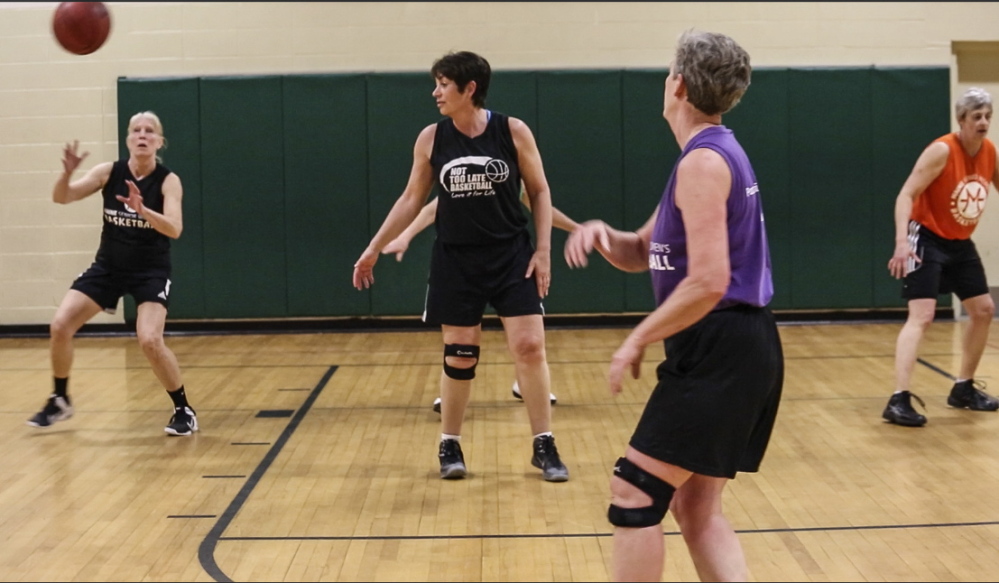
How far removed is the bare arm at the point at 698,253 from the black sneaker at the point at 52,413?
4410mm

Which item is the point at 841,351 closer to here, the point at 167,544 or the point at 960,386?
the point at 960,386

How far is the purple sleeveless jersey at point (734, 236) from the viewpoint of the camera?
2.67 meters

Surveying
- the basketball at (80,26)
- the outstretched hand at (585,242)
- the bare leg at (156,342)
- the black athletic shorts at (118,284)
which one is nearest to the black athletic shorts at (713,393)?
the outstretched hand at (585,242)

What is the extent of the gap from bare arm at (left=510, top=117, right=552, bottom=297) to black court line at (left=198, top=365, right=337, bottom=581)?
4.95 feet

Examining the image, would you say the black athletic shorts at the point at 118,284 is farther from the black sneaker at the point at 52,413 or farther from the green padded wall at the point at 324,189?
the green padded wall at the point at 324,189

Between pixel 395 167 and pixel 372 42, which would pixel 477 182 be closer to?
pixel 395 167

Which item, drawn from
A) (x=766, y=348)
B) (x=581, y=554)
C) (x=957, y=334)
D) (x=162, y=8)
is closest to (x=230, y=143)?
(x=162, y=8)

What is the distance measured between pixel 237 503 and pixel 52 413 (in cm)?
206

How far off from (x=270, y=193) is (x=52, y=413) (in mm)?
4158

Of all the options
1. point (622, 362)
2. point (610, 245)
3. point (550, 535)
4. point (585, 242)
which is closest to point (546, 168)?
point (550, 535)

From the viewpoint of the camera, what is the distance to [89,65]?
9.88 m

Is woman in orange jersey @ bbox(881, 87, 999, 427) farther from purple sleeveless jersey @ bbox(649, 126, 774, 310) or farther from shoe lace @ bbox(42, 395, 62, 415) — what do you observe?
shoe lace @ bbox(42, 395, 62, 415)

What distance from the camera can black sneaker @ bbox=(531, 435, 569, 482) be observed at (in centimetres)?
490

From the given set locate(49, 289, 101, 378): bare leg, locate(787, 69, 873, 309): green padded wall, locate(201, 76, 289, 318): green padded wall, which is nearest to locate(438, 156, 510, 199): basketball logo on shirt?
locate(49, 289, 101, 378): bare leg
